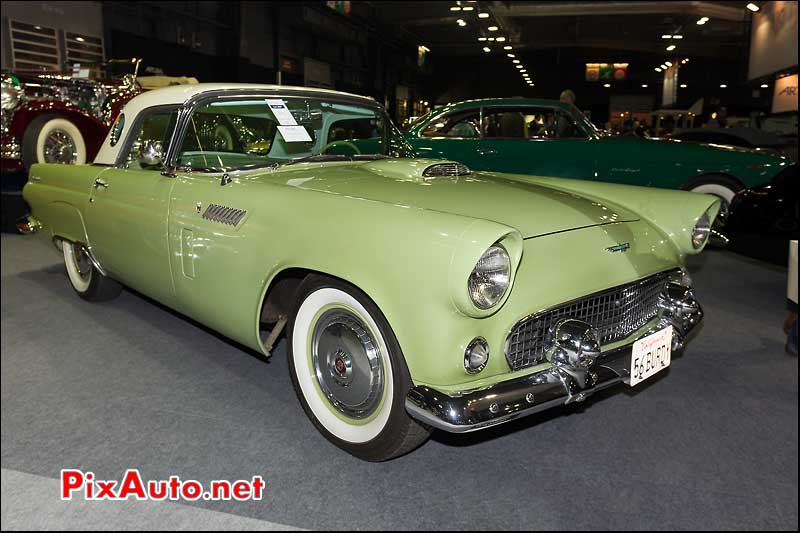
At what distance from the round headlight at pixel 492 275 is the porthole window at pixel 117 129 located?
6.14 feet

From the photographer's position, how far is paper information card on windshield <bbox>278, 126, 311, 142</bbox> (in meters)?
1.99

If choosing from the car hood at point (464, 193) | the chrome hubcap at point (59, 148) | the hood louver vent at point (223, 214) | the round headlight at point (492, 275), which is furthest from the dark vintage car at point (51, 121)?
the round headlight at point (492, 275)

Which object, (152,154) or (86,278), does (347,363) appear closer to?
(152,154)

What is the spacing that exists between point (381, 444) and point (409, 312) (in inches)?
15.9

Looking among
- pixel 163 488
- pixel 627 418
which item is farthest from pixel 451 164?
pixel 163 488

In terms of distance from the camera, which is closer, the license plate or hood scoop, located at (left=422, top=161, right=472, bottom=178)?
the license plate

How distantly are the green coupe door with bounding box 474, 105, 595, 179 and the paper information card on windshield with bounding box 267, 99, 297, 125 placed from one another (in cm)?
67

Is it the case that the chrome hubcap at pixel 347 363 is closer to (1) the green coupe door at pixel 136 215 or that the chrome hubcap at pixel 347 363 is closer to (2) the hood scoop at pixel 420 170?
Answer: (2) the hood scoop at pixel 420 170

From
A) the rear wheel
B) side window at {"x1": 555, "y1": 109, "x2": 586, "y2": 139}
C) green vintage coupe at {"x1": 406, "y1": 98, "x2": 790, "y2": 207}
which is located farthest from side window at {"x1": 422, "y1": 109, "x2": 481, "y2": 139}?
the rear wheel

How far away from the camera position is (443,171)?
6.09 feet

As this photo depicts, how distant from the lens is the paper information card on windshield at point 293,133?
1.99 metres

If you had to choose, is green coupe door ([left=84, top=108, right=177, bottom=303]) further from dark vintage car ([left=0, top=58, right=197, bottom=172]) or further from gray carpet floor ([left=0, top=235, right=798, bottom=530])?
dark vintage car ([left=0, top=58, right=197, bottom=172])

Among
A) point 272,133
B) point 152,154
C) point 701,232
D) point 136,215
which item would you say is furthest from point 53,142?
point 701,232

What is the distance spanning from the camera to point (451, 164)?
1.87 m
